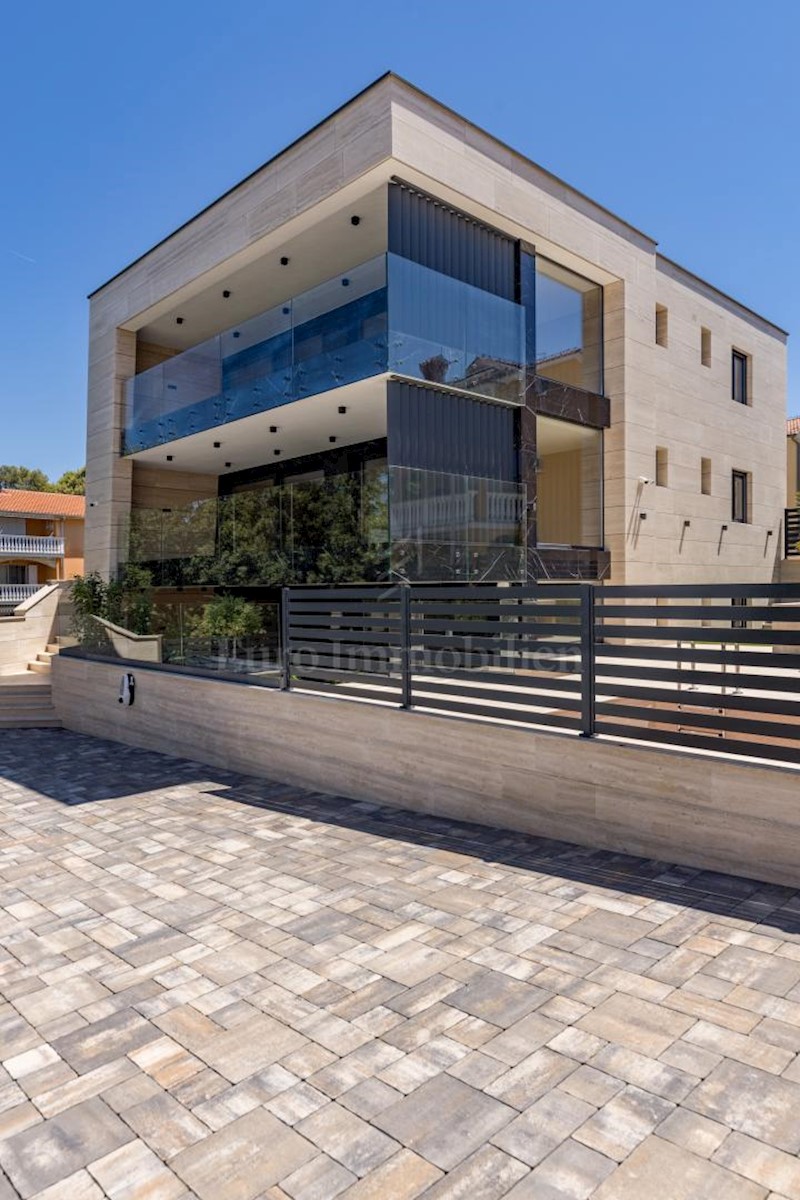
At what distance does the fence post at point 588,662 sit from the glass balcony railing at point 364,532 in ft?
15.8

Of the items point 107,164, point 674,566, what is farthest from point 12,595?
point 674,566

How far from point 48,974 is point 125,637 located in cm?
767

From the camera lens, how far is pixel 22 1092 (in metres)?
2.68

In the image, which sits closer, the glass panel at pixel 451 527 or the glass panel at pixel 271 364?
the glass panel at pixel 451 527

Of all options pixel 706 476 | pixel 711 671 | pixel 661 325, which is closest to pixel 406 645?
pixel 711 671

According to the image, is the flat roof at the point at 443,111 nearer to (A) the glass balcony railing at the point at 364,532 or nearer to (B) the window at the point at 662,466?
(B) the window at the point at 662,466

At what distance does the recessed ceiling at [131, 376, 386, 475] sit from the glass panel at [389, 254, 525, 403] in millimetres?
744

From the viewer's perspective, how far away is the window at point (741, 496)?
1808cm

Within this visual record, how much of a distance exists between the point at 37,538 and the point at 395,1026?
40.5m

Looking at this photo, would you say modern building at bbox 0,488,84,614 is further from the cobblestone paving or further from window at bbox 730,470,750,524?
the cobblestone paving

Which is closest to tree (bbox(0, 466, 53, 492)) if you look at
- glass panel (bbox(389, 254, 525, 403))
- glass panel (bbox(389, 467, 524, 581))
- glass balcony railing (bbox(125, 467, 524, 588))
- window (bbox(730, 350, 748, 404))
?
glass balcony railing (bbox(125, 467, 524, 588))

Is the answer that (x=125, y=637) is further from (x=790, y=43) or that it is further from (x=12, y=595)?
(x=12, y=595)

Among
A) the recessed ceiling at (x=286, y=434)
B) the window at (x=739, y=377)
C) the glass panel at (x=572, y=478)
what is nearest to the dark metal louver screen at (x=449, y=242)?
the recessed ceiling at (x=286, y=434)

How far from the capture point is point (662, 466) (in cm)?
1539
